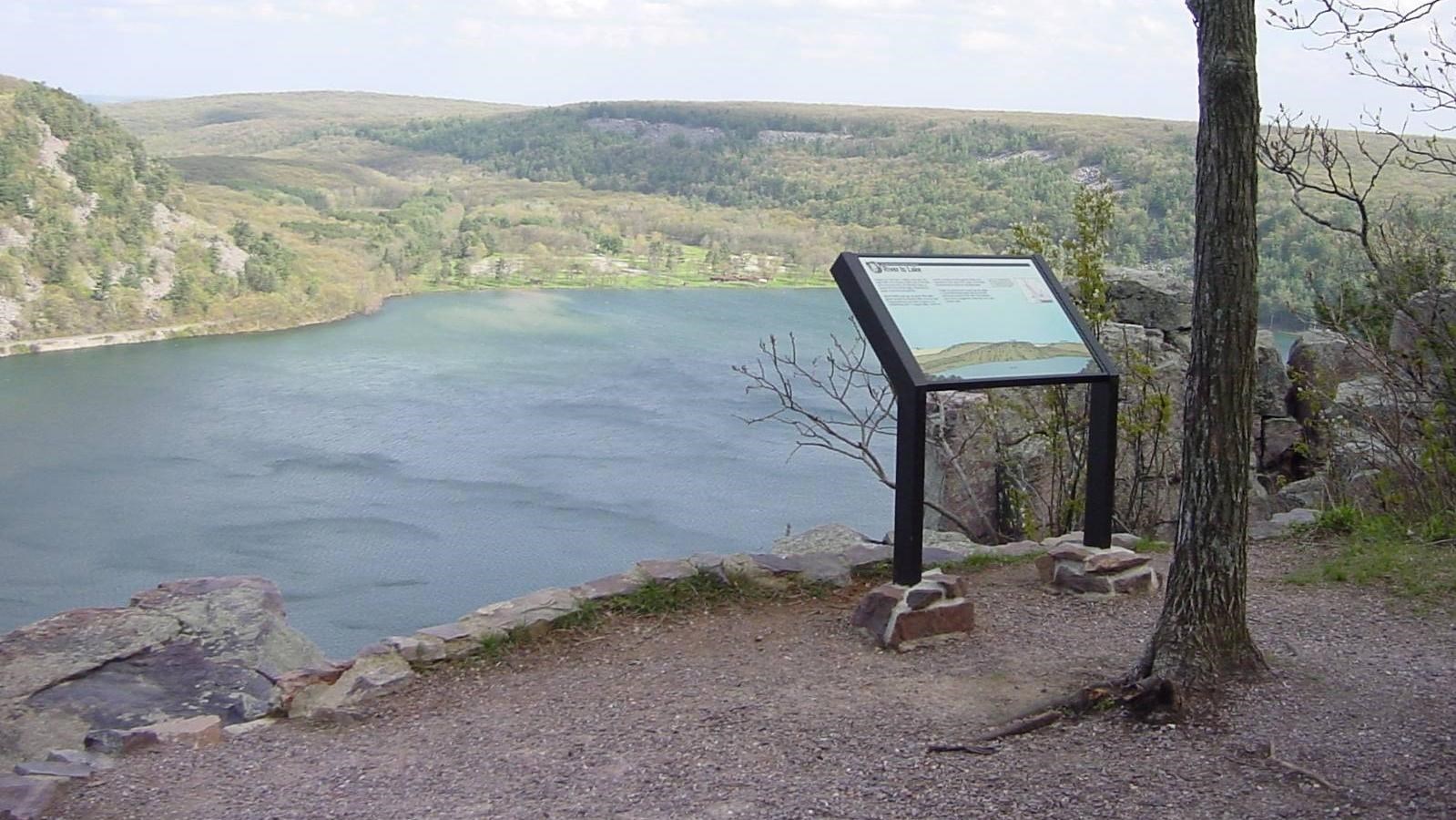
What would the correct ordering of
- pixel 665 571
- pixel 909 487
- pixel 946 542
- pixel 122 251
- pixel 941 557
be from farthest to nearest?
pixel 122 251 → pixel 946 542 → pixel 941 557 → pixel 665 571 → pixel 909 487

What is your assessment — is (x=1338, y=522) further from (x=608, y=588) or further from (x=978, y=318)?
(x=608, y=588)

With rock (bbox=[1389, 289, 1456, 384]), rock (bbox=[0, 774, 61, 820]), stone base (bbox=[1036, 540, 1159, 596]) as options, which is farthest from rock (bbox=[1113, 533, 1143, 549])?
rock (bbox=[0, 774, 61, 820])

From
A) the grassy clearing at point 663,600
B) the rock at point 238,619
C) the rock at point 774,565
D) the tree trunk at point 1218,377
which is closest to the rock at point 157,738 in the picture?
the grassy clearing at point 663,600

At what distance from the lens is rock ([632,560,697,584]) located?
17.1 feet

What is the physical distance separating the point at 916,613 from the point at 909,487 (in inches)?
20.5

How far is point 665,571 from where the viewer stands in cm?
528

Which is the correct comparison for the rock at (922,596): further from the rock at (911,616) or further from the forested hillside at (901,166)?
the forested hillside at (901,166)

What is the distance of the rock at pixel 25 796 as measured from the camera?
10.8 ft

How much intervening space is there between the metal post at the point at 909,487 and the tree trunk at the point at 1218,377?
4.02 ft

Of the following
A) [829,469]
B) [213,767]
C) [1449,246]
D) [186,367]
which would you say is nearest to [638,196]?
[186,367]

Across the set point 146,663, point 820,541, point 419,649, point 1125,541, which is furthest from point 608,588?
point 1125,541

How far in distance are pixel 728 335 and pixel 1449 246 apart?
1596 centimetres

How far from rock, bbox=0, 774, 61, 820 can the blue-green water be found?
21.4ft

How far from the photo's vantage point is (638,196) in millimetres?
36938
